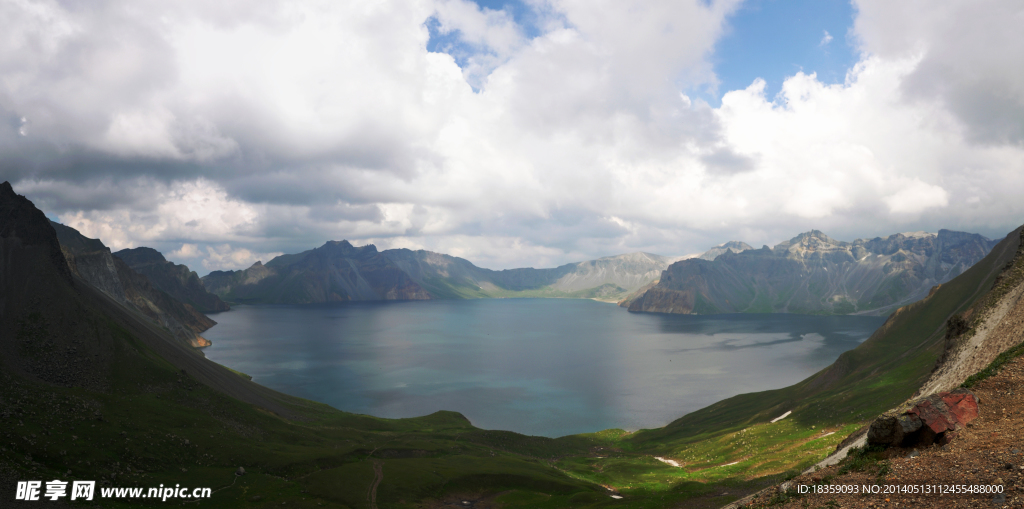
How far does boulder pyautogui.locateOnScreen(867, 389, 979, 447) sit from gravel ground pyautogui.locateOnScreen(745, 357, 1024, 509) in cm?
44

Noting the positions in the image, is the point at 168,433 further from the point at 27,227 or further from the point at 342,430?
the point at 27,227

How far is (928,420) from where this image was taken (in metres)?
22.1

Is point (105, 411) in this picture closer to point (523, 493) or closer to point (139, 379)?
point (139, 379)

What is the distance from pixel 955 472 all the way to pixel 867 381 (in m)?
93.1

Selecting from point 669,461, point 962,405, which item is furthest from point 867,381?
point 962,405

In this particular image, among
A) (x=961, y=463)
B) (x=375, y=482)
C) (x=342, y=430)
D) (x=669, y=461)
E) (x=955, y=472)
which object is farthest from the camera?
(x=342, y=430)

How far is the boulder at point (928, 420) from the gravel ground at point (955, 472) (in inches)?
17.4

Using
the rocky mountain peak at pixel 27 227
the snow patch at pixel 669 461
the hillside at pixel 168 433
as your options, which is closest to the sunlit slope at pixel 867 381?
the snow patch at pixel 669 461

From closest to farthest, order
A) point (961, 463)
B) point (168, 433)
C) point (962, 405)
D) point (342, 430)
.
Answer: point (961, 463)
point (962, 405)
point (168, 433)
point (342, 430)

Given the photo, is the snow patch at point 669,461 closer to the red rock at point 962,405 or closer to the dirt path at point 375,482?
the dirt path at point 375,482

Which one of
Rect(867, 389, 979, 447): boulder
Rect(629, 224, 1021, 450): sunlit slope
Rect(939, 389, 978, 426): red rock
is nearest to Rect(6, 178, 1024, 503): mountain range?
Rect(629, 224, 1021, 450): sunlit slope

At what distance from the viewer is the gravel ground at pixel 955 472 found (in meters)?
16.9

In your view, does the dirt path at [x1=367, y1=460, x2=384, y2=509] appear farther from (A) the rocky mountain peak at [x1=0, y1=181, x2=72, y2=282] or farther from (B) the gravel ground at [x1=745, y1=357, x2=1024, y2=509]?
(A) the rocky mountain peak at [x1=0, y1=181, x2=72, y2=282]

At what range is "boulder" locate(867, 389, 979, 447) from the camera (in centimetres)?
2195
